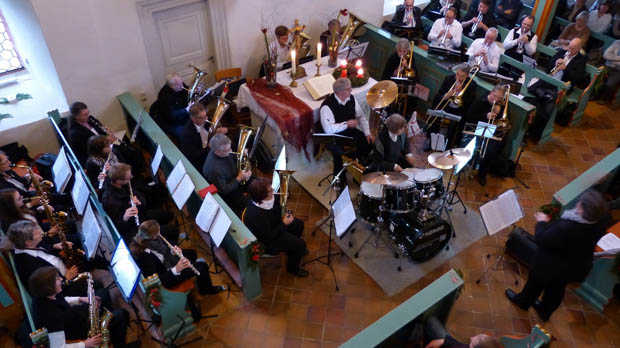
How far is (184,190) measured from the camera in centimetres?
503

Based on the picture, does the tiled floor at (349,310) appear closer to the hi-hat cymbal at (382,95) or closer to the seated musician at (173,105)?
the hi-hat cymbal at (382,95)

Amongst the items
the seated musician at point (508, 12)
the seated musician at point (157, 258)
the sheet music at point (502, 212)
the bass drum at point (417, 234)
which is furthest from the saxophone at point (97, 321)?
the seated musician at point (508, 12)

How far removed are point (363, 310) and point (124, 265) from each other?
2.56 metres

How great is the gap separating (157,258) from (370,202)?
2404mm

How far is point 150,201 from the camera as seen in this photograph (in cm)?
602

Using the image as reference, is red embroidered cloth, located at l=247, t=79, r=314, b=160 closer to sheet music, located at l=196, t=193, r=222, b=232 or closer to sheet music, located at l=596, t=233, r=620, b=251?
sheet music, located at l=196, t=193, r=222, b=232

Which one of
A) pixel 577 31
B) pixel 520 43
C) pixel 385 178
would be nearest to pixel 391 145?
pixel 385 178

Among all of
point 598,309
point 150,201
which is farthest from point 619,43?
point 150,201

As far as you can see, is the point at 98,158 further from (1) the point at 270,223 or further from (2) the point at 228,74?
(2) the point at 228,74

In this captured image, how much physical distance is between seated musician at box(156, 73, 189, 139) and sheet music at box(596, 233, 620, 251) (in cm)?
548

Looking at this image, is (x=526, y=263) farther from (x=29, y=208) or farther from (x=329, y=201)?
(x=29, y=208)

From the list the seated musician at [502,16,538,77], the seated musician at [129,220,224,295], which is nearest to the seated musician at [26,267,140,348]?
the seated musician at [129,220,224,295]

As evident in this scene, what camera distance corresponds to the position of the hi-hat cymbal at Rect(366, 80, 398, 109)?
6.32 m

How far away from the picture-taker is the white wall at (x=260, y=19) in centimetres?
755
